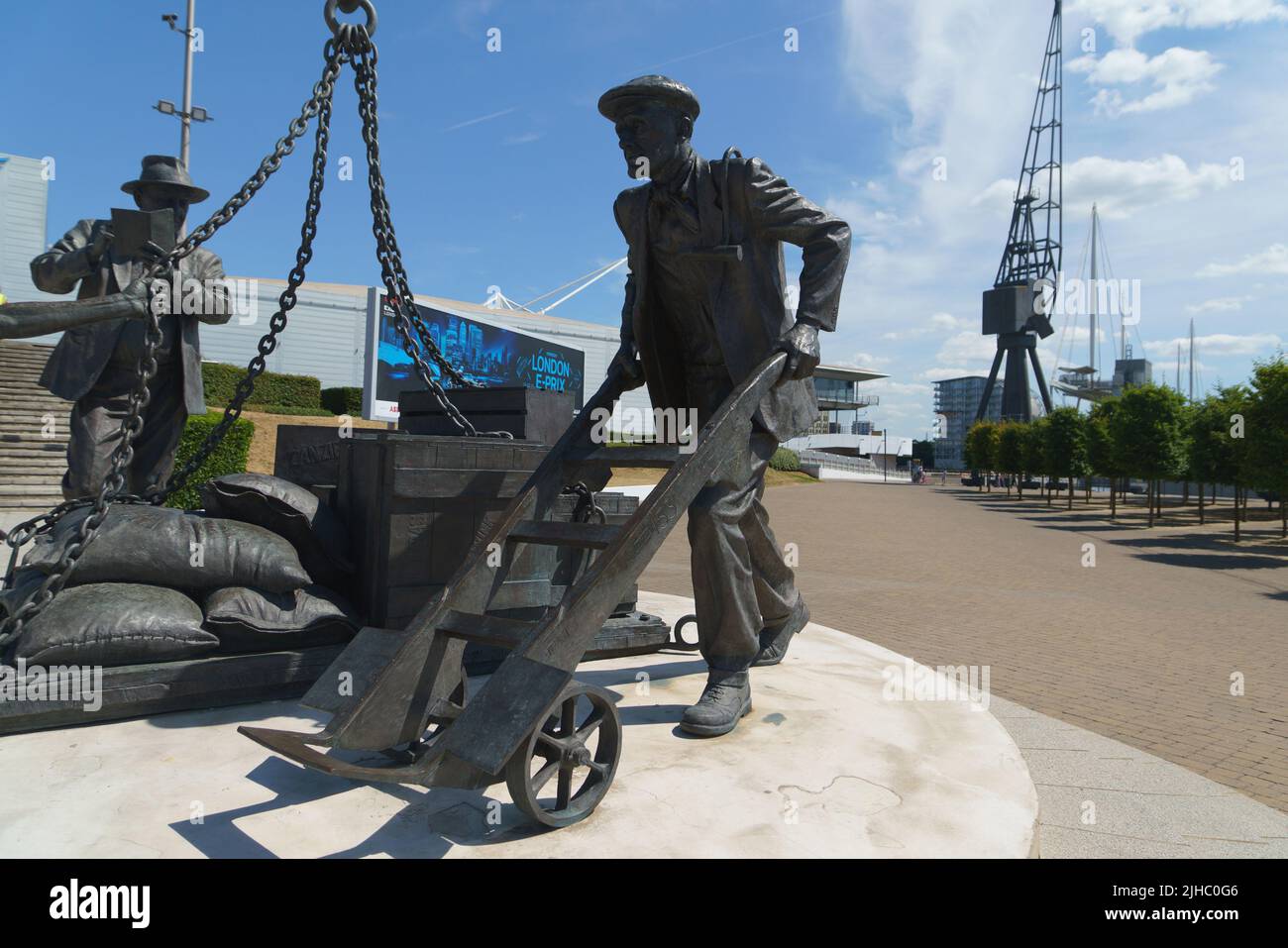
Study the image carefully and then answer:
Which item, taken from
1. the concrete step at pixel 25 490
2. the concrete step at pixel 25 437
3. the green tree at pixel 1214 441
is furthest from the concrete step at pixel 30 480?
the green tree at pixel 1214 441

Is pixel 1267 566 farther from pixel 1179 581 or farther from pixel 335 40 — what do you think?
pixel 335 40

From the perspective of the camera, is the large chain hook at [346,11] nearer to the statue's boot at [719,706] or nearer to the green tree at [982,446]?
the statue's boot at [719,706]

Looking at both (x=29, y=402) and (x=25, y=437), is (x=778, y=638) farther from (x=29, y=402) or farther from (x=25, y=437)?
(x=29, y=402)

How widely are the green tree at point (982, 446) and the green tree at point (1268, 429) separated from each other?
31469mm

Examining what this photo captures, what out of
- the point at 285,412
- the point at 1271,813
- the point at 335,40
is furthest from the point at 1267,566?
the point at 285,412

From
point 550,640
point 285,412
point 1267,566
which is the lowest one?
point 1267,566

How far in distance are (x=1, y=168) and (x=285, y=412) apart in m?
11.7

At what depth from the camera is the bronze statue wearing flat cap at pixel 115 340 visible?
4.85 meters

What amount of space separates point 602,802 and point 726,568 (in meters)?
1.00

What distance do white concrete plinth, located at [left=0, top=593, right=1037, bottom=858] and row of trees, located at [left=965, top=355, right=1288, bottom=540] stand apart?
17.2m

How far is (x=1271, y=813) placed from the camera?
3207mm

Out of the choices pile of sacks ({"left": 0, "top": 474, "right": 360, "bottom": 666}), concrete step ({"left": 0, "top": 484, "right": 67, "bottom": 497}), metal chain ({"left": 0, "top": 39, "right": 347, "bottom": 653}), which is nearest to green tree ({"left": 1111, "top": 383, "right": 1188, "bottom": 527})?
metal chain ({"left": 0, "top": 39, "right": 347, "bottom": 653})

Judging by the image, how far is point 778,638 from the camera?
423 centimetres
